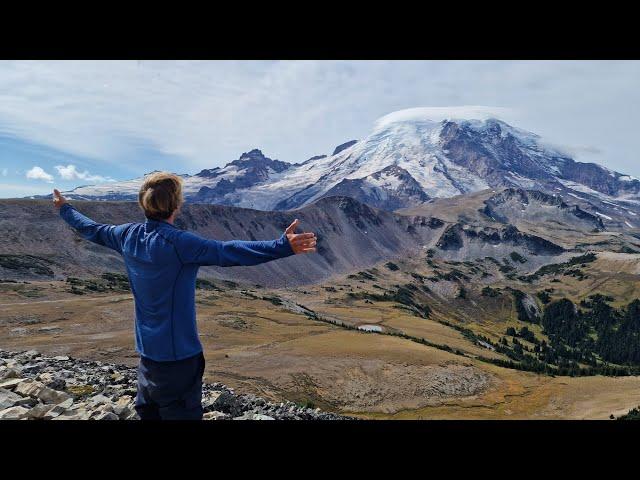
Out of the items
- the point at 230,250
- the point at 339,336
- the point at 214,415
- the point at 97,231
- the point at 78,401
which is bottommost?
the point at 339,336

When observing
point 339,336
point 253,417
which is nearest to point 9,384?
point 253,417

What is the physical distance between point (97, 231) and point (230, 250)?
7.73 ft

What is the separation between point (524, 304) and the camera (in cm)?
17700

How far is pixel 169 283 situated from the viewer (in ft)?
17.5

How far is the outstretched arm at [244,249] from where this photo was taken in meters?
5.05

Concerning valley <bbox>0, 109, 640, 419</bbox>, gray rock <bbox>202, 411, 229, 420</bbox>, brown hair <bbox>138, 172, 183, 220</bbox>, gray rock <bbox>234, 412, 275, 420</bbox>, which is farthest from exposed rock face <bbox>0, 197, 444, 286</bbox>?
brown hair <bbox>138, 172, 183, 220</bbox>

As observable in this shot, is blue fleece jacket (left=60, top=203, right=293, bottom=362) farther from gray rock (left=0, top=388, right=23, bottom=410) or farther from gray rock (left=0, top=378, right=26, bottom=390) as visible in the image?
gray rock (left=0, top=378, right=26, bottom=390)

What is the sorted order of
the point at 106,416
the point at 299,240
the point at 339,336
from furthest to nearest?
the point at 339,336, the point at 106,416, the point at 299,240

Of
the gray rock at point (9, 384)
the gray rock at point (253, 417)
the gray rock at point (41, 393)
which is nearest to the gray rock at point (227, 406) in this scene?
the gray rock at point (253, 417)

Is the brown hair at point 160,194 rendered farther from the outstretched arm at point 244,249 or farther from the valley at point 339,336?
the valley at point 339,336

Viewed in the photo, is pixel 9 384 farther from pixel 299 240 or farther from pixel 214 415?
pixel 299 240

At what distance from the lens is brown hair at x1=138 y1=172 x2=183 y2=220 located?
17.5 ft
